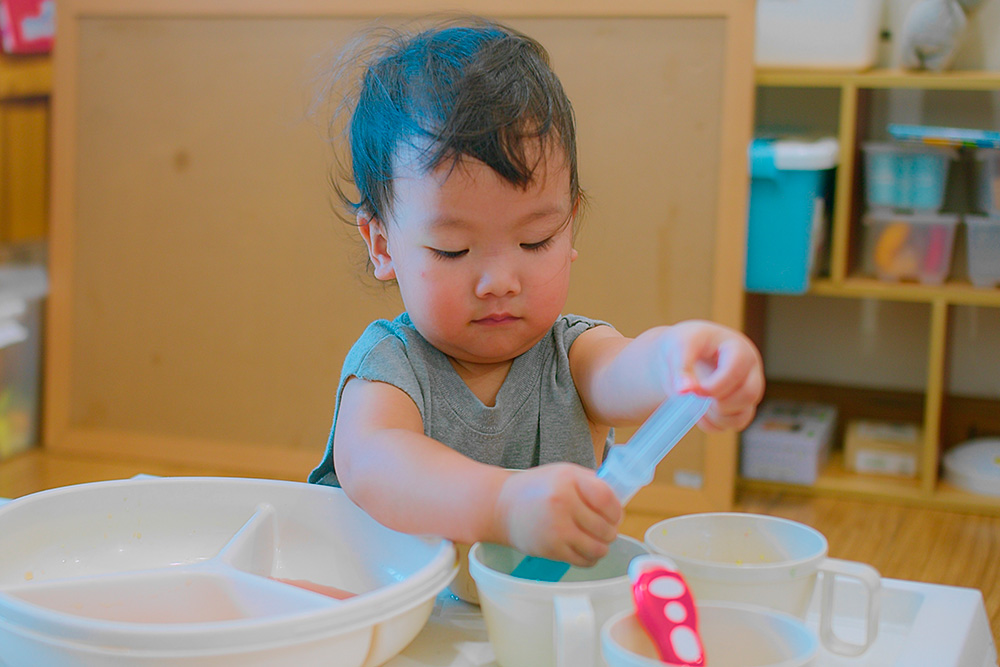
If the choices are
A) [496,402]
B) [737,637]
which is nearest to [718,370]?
[737,637]

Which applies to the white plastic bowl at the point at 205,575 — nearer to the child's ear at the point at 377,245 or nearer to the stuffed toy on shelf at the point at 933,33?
the child's ear at the point at 377,245

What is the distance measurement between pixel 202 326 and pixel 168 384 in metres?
0.14

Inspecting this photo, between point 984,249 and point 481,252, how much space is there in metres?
Result: 1.34

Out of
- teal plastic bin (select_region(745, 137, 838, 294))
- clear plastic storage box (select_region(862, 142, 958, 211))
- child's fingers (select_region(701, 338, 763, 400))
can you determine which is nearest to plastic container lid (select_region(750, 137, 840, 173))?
teal plastic bin (select_region(745, 137, 838, 294))

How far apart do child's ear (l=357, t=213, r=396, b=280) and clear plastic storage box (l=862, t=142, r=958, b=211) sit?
125 cm

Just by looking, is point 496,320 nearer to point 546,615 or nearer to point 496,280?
point 496,280

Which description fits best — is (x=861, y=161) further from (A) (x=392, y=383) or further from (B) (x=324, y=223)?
(A) (x=392, y=383)

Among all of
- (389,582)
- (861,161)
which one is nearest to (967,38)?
(861,161)

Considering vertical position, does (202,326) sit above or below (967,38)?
below

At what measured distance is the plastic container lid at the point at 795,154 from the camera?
1599 mm

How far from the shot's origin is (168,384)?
193 centimetres

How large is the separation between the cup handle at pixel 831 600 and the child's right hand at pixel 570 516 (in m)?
0.11

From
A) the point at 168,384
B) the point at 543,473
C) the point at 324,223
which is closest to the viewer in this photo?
the point at 543,473

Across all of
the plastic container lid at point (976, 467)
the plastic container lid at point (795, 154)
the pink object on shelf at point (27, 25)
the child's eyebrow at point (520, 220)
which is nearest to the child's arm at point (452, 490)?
the child's eyebrow at point (520, 220)
